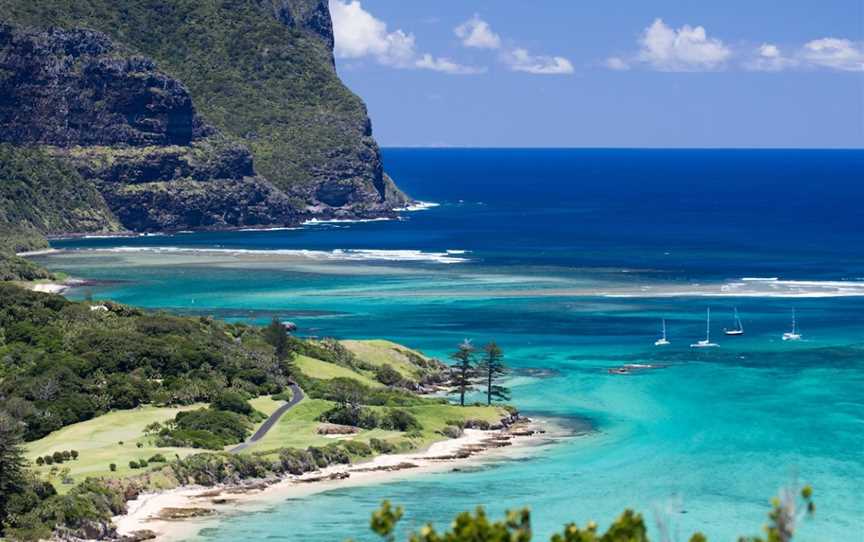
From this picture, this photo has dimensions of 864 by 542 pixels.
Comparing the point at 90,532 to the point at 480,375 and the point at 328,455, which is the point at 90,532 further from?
the point at 480,375

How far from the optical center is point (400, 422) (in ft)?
311

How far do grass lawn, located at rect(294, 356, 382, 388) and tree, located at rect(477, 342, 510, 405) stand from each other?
741 centimetres

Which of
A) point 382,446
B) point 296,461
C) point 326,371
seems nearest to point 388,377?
point 326,371

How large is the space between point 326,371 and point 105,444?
29.3 meters

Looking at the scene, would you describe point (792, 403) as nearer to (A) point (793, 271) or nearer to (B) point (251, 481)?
(B) point (251, 481)

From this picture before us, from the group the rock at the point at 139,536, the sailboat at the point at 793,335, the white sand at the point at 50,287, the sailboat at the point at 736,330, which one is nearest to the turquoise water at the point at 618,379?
the sailboat at the point at 736,330

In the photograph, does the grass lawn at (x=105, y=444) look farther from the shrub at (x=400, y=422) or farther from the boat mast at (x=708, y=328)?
the boat mast at (x=708, y=328)

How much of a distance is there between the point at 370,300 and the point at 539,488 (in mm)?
88606

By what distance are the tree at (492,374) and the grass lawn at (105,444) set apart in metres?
20.6

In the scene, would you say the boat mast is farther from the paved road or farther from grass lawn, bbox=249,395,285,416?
grass lawn, bbox=249,395,285,416

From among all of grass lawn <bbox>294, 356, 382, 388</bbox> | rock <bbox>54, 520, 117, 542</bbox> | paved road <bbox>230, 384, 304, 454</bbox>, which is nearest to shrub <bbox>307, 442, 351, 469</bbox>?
paved road <bbox>230, 384, 304, 454</bbox>

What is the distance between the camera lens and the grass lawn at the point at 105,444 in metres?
78.7

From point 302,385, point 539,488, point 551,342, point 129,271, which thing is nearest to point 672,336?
point 551,342

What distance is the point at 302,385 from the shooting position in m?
108
